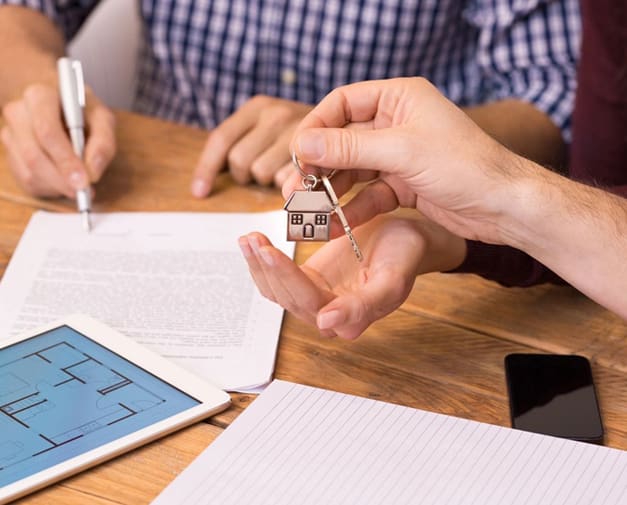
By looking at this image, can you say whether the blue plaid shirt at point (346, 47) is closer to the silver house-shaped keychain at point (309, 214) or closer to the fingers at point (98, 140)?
the fingers at point (98, 140)

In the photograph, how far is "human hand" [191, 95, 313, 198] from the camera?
46.7 inches

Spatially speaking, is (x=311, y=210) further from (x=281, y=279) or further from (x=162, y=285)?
(x=162, y=285)

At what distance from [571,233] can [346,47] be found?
845 millimetres

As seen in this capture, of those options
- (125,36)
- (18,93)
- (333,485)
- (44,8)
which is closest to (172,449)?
(333,485)

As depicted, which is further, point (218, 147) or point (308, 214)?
point (218, 147)

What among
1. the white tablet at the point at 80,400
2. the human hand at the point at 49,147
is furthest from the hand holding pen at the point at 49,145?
the white tablet at the point at 80,400

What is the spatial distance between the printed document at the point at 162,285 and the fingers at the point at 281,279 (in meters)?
0.06

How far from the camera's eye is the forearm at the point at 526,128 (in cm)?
133

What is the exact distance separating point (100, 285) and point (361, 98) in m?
0.33

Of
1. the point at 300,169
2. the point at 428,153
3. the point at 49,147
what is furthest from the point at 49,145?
the point at 428,153

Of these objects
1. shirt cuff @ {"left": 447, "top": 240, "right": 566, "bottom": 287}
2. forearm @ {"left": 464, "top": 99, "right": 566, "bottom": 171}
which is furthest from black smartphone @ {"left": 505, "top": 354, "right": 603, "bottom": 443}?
forearm @ {"left": 464, "top": 99, "right": 566, "bottom": 171}

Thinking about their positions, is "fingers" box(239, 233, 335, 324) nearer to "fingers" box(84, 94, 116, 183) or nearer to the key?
the key

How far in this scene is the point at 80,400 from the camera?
Answer: 75 centimetres

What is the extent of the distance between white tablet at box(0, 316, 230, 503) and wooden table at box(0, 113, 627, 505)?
0.02m
